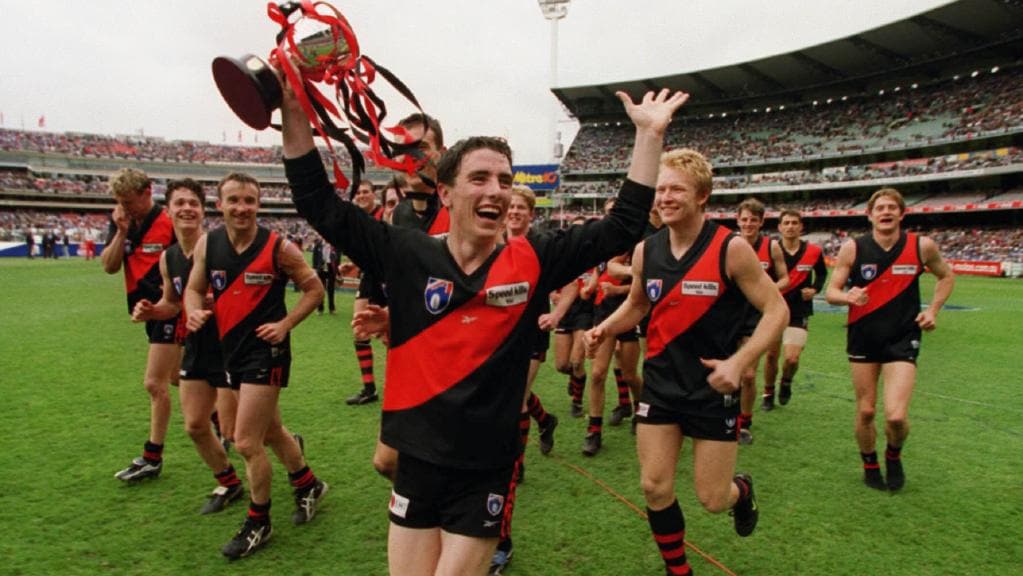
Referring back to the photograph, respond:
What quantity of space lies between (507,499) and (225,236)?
300 centimetres

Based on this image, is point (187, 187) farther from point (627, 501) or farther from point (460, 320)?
point (627, 501)

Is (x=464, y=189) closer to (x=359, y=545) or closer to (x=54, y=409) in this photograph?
(x=359, y=545)

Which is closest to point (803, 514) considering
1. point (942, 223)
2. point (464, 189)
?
point (464, 189)

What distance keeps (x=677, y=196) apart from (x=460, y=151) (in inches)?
64.2

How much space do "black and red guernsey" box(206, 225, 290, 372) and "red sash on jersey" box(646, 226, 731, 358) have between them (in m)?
2.63

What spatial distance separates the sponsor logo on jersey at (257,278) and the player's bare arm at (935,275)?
5.18 meters

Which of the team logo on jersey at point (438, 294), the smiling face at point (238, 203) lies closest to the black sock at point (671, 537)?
the team logo on jersey at point (438, 294)

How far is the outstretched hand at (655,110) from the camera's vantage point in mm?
2326

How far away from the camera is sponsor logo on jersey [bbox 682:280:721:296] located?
3424mm

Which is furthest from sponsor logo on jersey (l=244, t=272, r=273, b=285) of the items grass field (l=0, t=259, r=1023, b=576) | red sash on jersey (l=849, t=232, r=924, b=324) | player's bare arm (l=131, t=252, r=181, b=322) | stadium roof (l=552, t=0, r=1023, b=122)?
stadium roof (l=552, t=0, r=1023, b=122)

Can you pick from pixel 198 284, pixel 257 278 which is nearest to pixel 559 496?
pixel 257 278

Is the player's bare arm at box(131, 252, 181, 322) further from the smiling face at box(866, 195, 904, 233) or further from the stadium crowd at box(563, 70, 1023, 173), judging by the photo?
the stadium crowd at box(563, 70, 1023, 173)

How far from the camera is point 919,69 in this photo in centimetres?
4688

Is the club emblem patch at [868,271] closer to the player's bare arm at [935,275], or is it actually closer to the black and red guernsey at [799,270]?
the player's bare arm at [935,275]
